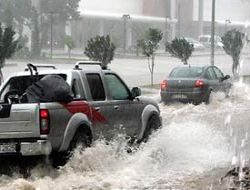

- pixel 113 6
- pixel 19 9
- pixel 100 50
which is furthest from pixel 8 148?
pixel 113 6

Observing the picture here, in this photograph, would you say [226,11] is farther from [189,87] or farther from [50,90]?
[50,90]

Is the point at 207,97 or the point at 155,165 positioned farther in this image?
the point at 207,97

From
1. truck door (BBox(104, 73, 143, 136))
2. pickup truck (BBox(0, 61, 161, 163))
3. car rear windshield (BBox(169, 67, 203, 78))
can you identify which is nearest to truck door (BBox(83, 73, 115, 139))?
pickup truck (BBox(0, 61, 161, 163))

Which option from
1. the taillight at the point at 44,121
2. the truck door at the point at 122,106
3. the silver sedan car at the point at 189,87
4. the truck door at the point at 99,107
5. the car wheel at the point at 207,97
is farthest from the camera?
the car wheel at the point at 207,97

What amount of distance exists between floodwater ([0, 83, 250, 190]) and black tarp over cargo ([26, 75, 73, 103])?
85cm

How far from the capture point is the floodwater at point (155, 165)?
8.63 m

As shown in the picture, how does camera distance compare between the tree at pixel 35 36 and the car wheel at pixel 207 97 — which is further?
the tree at pixel 35 36

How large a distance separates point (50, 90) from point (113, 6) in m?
88.1

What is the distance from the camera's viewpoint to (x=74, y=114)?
9195mm

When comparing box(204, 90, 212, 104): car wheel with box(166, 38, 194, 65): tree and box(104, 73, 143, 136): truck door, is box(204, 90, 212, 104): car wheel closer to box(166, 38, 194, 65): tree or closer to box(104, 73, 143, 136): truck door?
box(104, 73, 143, 136): truck door

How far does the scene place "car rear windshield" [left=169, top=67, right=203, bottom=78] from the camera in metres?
22.0

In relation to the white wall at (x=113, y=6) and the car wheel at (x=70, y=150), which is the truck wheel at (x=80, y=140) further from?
the white wall at (x=113, y=6)

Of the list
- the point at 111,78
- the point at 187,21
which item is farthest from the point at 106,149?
the point at 187,21

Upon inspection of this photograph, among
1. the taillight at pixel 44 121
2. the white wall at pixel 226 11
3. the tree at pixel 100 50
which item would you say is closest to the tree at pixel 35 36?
the white wall at pixel 226 11
